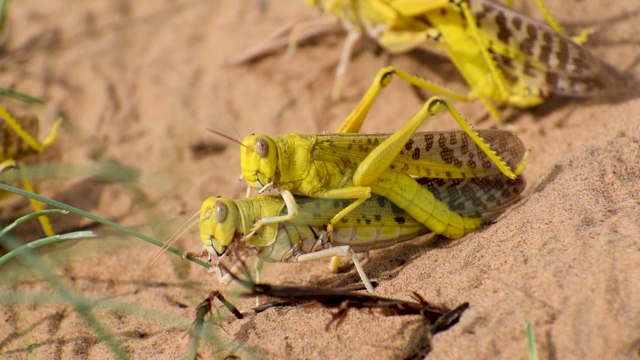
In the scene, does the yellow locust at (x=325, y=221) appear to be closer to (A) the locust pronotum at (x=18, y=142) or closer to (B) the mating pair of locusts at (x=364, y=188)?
(B) the mating pair of locusts at (x=364, y=188)

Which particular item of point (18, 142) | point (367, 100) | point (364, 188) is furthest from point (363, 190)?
point (18, 142)

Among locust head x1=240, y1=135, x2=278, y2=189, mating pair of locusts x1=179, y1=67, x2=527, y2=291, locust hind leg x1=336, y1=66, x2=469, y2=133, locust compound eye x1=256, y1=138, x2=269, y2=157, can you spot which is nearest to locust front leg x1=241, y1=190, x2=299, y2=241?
mating pair of locusts x1=179, y1=67, x2=527, y2=291

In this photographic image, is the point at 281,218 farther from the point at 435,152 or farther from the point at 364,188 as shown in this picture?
the point at 435,152

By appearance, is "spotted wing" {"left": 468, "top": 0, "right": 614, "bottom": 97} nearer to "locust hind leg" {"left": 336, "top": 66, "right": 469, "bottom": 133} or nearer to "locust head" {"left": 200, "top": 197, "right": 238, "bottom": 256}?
"locust hind leg" {"left": 336, "top": 66, "right": 469, "bottom": 133}

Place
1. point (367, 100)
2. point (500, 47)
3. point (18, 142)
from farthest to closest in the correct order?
1. point (18, 142)
2. point (500, 47)
3. point (367, 100)

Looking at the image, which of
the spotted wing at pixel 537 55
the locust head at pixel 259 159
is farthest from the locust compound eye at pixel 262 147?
the spotted wing at pixel 537 55

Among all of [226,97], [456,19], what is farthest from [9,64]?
[456,19]
